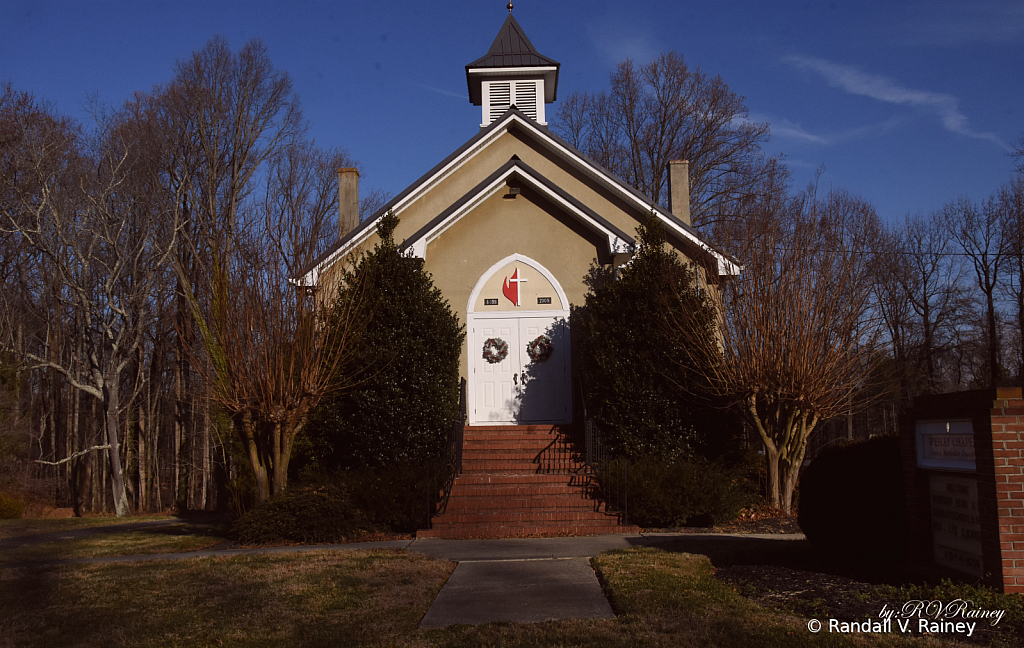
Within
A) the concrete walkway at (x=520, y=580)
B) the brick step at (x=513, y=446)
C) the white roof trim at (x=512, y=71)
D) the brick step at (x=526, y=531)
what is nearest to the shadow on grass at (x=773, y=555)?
the concrete walkway at (x=520, y=580)

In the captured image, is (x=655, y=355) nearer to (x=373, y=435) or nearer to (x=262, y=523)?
(x=373, y=435)

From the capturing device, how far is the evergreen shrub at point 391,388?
13844 millimetres

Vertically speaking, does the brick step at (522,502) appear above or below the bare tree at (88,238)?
below

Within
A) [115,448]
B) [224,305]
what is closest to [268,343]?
[224,305]

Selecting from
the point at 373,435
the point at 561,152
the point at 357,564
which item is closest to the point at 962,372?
the point at 561,152

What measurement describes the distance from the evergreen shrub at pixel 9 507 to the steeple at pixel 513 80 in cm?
1666

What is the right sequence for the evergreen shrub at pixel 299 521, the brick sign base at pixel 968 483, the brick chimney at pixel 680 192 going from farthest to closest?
the brick chimney at pixel 680 192 < the evergreen shrub at pixel 299 521 < the brick sign base at pixel 968 483

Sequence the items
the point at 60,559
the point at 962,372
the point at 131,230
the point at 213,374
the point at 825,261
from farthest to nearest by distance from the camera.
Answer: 1. the point at 962,372
2. the point at 131,230
3. the point at 825,261
4. the point at 213,374
5. the point at 60,559

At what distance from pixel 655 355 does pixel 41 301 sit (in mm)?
25015

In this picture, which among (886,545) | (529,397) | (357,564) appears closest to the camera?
(886,545)

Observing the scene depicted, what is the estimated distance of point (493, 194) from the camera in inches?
669

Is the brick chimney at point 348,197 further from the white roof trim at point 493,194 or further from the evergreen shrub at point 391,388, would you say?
the evergreen shrub at point 391,388

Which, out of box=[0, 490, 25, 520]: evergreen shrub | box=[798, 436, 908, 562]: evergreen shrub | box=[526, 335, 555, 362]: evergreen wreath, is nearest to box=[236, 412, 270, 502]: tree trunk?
Answer: box=[526, 335, 555, 362]: evergreen wreath

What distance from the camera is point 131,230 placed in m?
27.6
